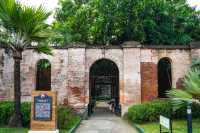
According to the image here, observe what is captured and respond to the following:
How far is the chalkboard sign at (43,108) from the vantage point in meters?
14.6

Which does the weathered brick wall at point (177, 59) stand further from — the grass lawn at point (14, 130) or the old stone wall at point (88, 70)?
the grass lawn at point (14, 130)

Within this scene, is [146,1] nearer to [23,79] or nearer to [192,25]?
[192,25]

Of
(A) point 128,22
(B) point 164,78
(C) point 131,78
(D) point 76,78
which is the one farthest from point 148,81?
(A) point 128,22

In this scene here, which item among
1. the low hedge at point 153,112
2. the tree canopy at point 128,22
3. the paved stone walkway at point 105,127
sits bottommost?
the paved stone walkway at point 105,127

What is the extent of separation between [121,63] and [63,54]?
346 centimetres

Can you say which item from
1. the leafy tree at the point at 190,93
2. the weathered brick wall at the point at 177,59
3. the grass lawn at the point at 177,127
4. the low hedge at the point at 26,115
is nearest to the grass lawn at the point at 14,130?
the low hedge at the point at 26,115

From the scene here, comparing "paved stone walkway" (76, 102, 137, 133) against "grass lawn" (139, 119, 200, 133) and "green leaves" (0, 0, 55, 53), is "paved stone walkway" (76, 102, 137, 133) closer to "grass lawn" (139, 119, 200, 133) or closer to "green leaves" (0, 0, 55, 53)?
"grass lawn" (139, 119, 200, 133)

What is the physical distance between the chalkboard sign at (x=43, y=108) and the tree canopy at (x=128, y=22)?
464 inches

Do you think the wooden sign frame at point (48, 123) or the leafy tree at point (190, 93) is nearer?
the wooden sign frame at point (48, 123)

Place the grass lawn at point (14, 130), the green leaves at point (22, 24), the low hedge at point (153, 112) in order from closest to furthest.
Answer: the grass lawn at point (14, 130)
the green leaves at point (22, 24)
the low hedge at point (153, 112)

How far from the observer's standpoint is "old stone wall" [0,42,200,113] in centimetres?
2180

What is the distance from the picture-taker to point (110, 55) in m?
22.4

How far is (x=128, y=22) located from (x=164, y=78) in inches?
204

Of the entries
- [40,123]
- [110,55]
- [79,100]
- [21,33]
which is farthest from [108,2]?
[40,123]
